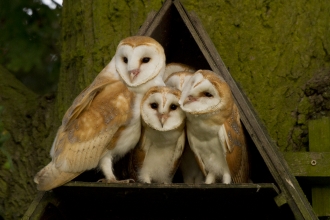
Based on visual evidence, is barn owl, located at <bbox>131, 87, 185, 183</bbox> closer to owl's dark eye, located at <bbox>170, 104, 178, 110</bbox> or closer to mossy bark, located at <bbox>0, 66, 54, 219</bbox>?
owl's dark eye, located at <bbox>170, 104, 178, 110</bbox>

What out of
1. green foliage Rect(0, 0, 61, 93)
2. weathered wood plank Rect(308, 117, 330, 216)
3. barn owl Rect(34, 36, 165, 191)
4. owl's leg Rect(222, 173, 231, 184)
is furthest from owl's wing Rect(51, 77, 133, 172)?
green foliage Rect(0, 0, 61, 93)

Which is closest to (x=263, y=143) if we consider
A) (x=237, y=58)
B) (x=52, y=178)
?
(x=52, y=178)

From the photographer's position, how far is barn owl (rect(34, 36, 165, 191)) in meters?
2.85

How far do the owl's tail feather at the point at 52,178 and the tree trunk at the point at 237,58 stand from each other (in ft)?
3.32

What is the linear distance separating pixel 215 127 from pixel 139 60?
1.39 feet

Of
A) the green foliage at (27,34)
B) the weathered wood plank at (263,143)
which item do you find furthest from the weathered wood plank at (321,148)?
the green foliage at (27,34)

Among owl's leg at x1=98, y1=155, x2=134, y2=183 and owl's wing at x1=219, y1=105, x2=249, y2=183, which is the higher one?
owl's wing at x1=219, y1=105, x2=249, y2=183

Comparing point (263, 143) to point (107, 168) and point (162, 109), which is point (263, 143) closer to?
point (162, 109)

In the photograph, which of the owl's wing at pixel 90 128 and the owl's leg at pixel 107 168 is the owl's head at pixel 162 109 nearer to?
the owl's wing at pixel 90 128

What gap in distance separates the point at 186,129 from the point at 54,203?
0.60 metres

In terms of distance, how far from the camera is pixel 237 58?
3.80 meters

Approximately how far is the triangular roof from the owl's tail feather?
71cm

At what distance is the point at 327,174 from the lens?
327 cm

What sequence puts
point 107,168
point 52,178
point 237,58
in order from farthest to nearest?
1. point 237,58
2. point 107,168
3. point 52,178
